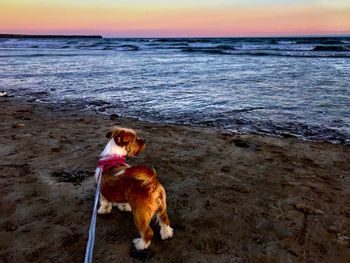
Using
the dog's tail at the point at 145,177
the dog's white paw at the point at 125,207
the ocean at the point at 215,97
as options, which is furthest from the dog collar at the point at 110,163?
the ocean at the point at 215,97

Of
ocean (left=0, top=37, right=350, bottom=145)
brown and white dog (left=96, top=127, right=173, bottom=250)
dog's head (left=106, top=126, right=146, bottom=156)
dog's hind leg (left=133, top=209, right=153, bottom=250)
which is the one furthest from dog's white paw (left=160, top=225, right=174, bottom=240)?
ocean (left=0, top=37, right=350, bottom=145)

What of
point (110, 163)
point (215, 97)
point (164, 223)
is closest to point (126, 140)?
point (110, 163)

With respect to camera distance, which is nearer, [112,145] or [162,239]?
[162,239]

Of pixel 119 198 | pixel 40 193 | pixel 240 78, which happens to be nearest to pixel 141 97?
pixel 240 78

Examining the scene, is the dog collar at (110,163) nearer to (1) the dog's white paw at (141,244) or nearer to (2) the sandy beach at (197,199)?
(2) the sandy beach at (197,199)

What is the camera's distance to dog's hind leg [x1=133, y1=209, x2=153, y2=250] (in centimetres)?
295

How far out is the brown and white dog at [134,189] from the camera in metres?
2.95

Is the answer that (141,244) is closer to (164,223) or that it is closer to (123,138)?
(164,223)

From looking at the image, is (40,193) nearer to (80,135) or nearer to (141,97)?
(80,135)

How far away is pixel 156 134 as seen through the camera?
262 inches

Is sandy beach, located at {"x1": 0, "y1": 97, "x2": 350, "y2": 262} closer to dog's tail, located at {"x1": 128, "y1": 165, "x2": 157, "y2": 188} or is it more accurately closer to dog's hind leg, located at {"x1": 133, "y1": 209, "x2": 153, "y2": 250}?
dog's hind leg, located at {"x1": 133, "y1": 209, "x2": 153, "y2": 250}

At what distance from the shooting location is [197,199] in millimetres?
4078

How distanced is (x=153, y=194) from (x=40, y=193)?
193 cm

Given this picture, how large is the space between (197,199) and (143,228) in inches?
47.5
